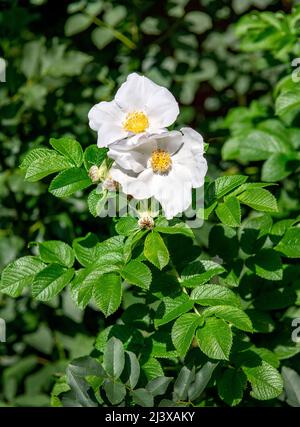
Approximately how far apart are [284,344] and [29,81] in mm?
1211

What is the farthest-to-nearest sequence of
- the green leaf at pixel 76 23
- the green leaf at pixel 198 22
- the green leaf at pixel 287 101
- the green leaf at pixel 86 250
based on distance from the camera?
1. the green leaf at pixel 198 22
2. the green leaf at pixel 76 23
3. the green leaf at pixel 287 101
4. the green leaf at pixel 86 250

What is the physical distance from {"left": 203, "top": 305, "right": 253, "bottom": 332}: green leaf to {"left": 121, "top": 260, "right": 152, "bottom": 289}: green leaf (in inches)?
5.9

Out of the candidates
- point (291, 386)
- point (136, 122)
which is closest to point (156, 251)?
point (136, 122)

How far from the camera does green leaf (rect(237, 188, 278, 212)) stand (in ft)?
4.24

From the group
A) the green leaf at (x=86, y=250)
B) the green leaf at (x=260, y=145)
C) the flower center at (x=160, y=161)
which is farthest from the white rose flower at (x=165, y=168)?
the green leaf at (x=260, y=145)

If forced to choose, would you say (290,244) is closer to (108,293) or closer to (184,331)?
(184,331)

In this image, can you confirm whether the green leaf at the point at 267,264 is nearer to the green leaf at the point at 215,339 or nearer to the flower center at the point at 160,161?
the green leaf at the point at 215,339

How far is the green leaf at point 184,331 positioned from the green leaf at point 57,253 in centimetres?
29

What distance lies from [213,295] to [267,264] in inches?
7.5

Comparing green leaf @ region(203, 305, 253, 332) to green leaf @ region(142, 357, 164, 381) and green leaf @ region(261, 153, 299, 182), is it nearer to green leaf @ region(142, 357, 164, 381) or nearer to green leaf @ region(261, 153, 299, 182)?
green leaf @ region(142, 357, 164, 381)

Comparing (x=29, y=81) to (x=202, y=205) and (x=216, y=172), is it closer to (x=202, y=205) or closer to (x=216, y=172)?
(x=216, y=172)

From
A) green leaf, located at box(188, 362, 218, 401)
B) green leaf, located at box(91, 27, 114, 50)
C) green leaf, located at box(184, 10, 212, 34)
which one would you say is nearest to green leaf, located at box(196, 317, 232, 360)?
green leaf, located at box(188, 362, 218, 401)

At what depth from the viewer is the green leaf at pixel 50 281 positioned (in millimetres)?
1313
